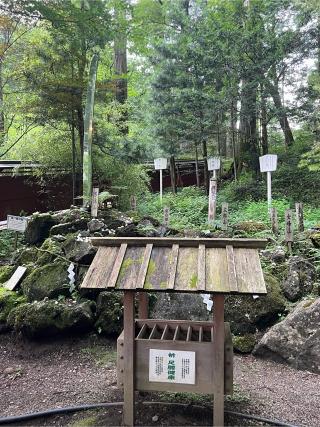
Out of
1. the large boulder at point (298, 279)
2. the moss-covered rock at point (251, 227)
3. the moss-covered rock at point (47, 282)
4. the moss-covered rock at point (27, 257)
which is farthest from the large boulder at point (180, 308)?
the moss-covered rock at point (251, 227)

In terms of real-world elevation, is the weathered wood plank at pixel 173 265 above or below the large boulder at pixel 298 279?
above

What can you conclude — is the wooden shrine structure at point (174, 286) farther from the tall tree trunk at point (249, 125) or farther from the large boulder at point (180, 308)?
the tall tree trunk at point (249, 125)

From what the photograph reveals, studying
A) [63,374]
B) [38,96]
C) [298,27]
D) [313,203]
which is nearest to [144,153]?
[38,96]

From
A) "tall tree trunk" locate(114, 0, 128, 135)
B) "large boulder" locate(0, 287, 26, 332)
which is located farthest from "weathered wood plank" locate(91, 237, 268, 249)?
"tall tree trunk" locate(114, 0, 128, 135)

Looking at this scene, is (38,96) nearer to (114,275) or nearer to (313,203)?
(114,275)

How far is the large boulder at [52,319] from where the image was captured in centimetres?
467

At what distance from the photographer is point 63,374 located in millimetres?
4031

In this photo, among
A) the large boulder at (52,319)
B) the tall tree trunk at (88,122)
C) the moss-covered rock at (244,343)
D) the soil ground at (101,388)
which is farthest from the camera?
the tall tree trunk at (88,122)

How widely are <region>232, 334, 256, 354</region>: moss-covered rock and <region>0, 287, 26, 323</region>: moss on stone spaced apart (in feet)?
10.4

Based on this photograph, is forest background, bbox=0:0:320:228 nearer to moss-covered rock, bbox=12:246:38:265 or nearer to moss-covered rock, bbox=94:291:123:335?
moss-covered rock, bbox=12:246:38:265

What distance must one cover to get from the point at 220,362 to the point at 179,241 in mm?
986

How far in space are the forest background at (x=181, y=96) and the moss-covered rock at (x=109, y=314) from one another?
4408mm

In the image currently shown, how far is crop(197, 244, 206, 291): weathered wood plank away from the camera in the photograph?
2473mm

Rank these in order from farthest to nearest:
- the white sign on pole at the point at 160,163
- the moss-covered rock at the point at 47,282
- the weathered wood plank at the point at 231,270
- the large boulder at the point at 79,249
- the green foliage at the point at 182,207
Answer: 1. the white sign on pole at the point at 160,163
2. the green foliage at the point at 182,207
3. the large boulder at the point at 79,249
4. the moss-covered rock at the point at 47,282
5. the weathered wood plank at the point at 231,270
